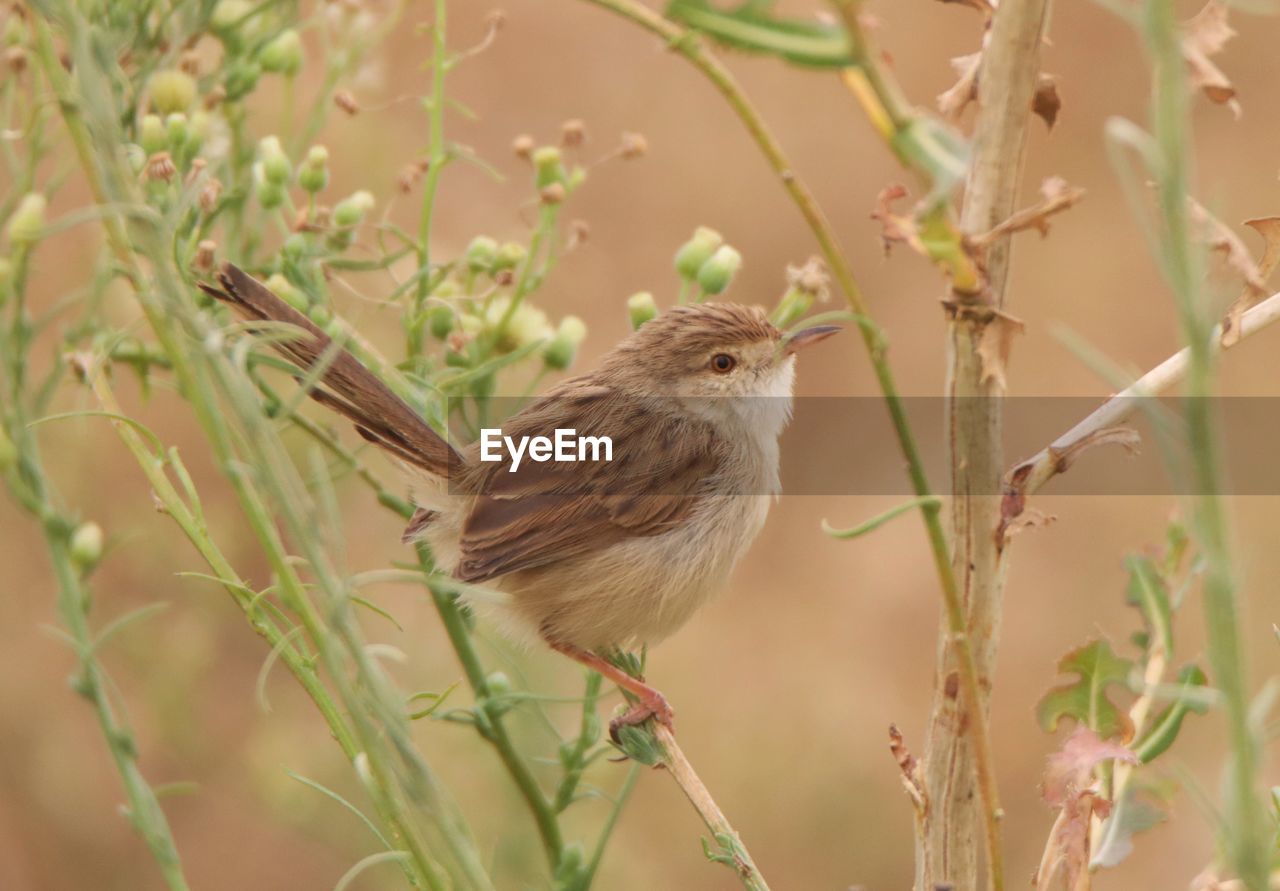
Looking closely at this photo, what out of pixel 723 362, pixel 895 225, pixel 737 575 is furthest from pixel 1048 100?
pixel 737 575

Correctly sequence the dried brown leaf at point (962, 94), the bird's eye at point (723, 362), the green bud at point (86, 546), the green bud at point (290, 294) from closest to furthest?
the dried brown leaf at point (962, 94)
the green bud at point (86, 546)
the green bud at point (290, 294)
the bird's eye at point (723, 362)

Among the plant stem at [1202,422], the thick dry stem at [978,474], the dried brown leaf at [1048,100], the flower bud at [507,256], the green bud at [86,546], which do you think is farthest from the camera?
the flower bud at [507,256]

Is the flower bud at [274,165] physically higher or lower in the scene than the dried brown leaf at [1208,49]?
higher

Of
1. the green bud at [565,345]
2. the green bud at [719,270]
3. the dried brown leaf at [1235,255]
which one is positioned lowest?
the dried brown leaf at [1235,255]

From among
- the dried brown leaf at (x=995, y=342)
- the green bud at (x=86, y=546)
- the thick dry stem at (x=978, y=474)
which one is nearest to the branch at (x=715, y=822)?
the thick dry stem at (x=978, y=474)

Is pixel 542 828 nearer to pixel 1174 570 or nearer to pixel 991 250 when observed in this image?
pixel 1174 570

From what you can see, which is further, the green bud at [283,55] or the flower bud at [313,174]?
the green bud at [283,55]

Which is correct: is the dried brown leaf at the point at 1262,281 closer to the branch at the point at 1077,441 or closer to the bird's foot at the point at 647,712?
the branch at the point at 1077,441

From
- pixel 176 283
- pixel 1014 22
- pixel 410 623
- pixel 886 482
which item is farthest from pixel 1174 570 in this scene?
pixel 886 482

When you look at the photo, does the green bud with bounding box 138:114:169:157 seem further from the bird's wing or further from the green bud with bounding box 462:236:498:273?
the bird's wing

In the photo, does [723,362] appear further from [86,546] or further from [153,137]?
[86,546]
